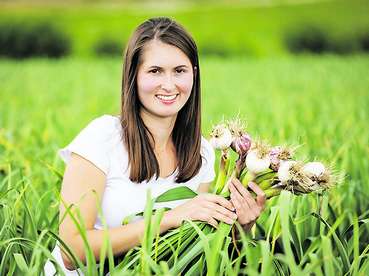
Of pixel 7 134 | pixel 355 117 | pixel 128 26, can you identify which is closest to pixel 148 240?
pixel 7 134

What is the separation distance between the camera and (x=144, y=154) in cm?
168

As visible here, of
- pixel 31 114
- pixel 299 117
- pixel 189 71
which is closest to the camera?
pixel 189 71

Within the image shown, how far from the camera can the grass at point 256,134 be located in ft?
5.02

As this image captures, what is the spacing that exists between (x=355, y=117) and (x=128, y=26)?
13437mm

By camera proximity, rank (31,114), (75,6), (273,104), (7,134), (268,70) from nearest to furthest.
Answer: (7,134)
(31,114)
(273,104)
(268,70)
(75,6)

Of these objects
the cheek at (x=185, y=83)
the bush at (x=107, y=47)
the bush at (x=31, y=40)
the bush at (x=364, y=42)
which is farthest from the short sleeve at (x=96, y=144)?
the bush at (x=364, y=42)

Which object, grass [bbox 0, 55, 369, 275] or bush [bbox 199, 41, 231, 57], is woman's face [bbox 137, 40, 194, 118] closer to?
grass [bbox 0, 55, 369, 275]

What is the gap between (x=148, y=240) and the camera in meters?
1.36

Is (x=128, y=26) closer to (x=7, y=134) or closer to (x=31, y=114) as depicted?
(x=31, y=114)

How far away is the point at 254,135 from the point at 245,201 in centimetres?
194

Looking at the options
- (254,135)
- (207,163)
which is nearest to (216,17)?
(254,135)

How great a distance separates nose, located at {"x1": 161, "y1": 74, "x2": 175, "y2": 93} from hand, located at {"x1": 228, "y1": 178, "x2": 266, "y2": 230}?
1.00ft

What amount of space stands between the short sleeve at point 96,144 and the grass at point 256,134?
137 mm

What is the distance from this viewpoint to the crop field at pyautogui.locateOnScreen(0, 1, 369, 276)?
1470 millimetres
